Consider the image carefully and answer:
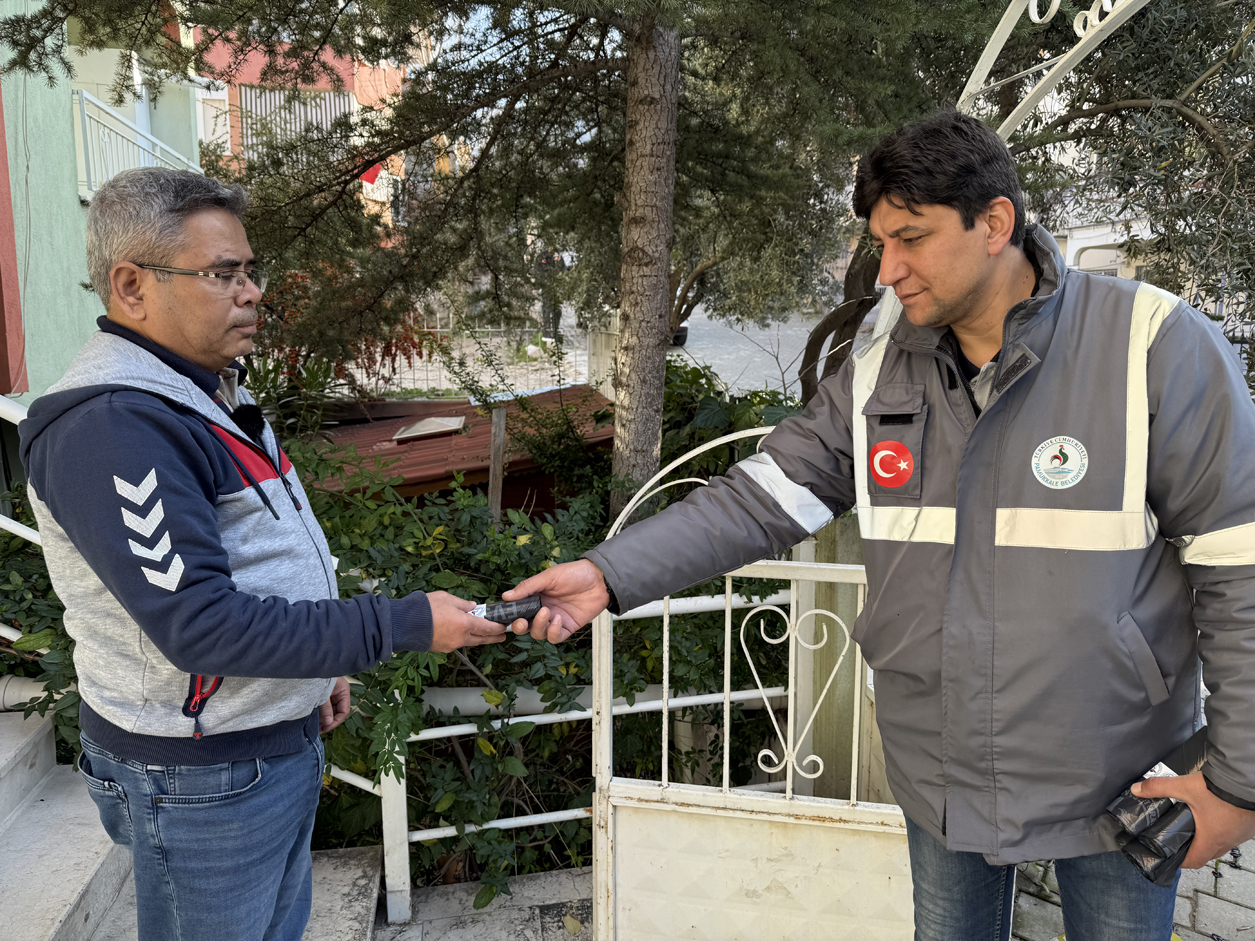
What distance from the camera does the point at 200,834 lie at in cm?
156

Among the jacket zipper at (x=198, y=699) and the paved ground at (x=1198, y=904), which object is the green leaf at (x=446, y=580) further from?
the paved ground at (x=1198, y=904)

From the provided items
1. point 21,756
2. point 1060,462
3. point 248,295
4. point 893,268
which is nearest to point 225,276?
point 248,295

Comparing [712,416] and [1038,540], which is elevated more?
[1038,540]

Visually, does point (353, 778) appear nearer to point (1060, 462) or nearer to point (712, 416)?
point (1060, 462)

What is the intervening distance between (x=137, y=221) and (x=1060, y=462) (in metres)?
1.63

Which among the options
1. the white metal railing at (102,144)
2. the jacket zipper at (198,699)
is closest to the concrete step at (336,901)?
the jacket zipper at (198,699)

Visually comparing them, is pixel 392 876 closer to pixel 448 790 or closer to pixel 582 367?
pixel 448 790

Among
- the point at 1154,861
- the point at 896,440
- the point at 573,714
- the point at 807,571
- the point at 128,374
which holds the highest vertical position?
the point at 128,374

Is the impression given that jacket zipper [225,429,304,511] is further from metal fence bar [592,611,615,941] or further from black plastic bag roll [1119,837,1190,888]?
black plastic bag roll [1119,837,1190,888]

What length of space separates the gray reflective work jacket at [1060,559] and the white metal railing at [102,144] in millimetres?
5971

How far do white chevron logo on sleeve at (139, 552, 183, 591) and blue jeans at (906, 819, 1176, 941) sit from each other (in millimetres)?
1440

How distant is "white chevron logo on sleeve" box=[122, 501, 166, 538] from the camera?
135cm

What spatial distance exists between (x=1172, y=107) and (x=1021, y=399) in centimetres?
302

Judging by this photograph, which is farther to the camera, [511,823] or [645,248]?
[645,248]
